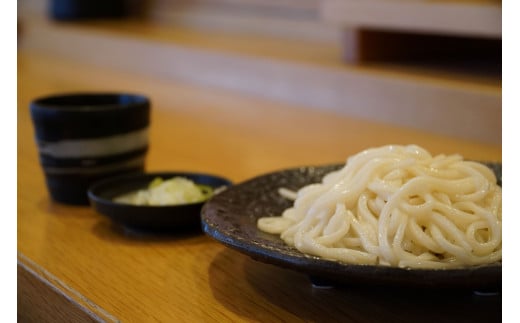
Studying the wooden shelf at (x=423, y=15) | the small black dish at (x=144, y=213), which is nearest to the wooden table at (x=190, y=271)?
the small black dish at (x=144, y=213)

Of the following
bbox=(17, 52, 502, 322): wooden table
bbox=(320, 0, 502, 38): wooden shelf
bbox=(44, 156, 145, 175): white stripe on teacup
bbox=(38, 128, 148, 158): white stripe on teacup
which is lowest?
bbox=(17, 52, 502, 322): wooden table

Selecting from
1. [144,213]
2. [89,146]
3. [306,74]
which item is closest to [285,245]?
[144,213]

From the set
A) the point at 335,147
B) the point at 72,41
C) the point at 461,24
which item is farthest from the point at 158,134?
the point at 72,41

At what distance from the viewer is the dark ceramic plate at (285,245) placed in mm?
768

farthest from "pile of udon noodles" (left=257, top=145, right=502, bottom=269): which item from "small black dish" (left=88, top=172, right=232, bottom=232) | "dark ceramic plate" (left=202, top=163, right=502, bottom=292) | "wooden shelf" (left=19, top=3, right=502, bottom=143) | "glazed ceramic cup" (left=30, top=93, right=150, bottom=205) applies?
"wooden shelf" (left=19, top=3, right=502, bottom=143)

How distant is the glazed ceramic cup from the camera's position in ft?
4.24

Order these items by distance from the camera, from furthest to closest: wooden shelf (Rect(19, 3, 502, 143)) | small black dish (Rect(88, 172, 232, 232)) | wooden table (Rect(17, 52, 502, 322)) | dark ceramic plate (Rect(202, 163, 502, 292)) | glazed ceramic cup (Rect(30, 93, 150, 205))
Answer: wooden shelf (Rect(19, 3, 502, 143))
glazed ceramic cup (Rect(30, 93, 150, 205))
small black dish (Rect(88, 172, 232, 232))
wooden table (Rect(17, 52, 502, 322))
dark ceramic plate (Rect(202, 163, 502, 292))

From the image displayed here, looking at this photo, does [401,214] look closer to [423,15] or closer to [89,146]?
[89,146]

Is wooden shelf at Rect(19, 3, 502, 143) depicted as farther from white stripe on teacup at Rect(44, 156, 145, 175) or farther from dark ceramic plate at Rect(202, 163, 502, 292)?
white stripe on teacup at Rect(44, 156, 145, 175)

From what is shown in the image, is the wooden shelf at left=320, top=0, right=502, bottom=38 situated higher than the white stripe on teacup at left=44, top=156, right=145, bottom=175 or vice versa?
the wooden shelf at left=320, top=0, right=502, bottom=38

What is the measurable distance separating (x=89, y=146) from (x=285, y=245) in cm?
51

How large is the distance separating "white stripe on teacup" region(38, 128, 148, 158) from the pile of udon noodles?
1.37 feet

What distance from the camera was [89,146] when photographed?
4.32ft

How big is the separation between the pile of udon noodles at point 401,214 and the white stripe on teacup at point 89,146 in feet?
1.37
